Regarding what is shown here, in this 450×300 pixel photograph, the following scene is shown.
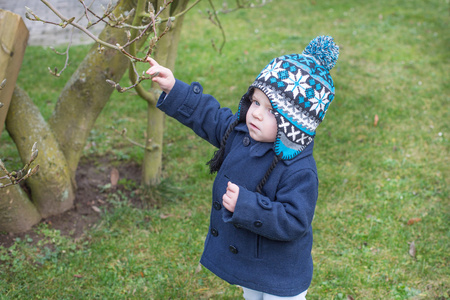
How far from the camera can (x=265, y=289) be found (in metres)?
2.09

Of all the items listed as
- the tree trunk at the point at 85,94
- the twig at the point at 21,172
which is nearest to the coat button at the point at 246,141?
the twig at the point at 21,172

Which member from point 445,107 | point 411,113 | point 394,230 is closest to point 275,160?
point 394,230

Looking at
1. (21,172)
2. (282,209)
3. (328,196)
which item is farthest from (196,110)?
(328,196)

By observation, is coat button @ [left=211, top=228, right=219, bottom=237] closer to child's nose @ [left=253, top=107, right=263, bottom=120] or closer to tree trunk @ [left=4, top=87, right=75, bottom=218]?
child's nose @ [left=253, top=107, right=263, bottom=120]

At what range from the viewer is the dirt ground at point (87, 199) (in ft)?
10.9

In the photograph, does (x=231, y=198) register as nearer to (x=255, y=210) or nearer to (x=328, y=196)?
(x=255, y=210)

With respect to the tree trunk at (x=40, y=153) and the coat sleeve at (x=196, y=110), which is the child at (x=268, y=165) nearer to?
the coat sleeve at (x=196, y=110)

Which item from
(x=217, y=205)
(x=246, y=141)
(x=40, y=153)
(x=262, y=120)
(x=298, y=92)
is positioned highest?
(x=298, y=92)

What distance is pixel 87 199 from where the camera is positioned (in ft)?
12.0

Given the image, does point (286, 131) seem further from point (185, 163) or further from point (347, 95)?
point (347, 95)

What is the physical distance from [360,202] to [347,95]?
220 cm

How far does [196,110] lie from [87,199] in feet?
6.05

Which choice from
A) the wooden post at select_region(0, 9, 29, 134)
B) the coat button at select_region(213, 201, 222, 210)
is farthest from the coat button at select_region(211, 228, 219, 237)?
the wooden post at select_region(0, 9, 29, 134)

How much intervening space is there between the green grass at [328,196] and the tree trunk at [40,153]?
0.29 m
